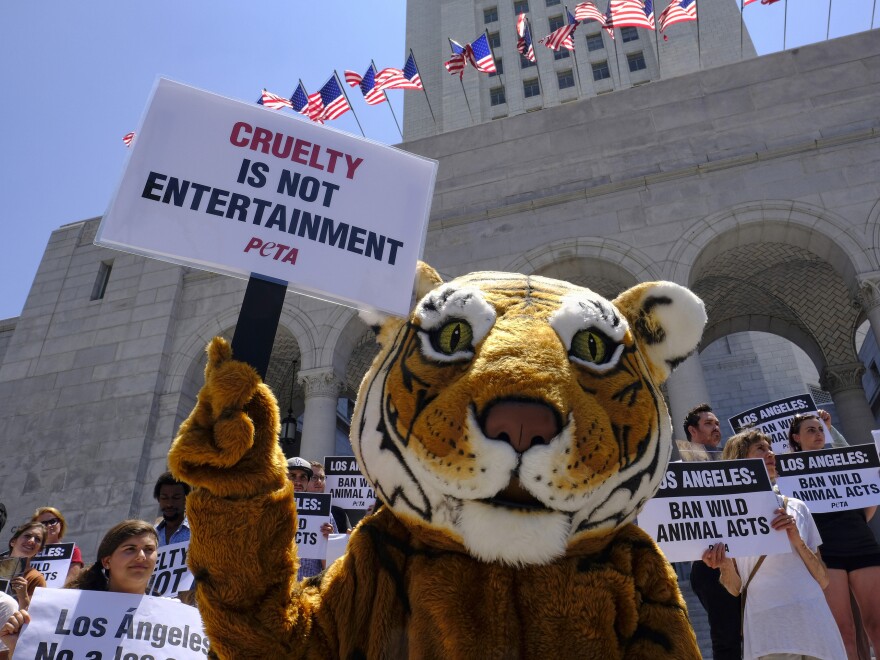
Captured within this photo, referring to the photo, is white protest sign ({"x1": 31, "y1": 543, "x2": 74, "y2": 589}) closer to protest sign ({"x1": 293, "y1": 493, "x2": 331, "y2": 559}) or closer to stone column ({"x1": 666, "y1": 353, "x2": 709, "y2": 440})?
protest sign ({"x1": 293, "y1": 493, "x2": 331, "y2": 559})

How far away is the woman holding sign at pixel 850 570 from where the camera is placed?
4047 mm

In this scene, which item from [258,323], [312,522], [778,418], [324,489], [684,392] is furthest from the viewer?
[684,392]

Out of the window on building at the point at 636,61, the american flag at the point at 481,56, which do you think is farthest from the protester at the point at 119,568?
the window on building at the point at 636,61

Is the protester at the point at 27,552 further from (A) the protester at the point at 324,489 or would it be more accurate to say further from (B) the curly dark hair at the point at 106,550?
(A) the protester at the point at 324,489

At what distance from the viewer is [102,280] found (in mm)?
14672

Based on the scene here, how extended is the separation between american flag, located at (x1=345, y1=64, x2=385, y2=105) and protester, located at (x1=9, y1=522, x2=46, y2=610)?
41.5ft

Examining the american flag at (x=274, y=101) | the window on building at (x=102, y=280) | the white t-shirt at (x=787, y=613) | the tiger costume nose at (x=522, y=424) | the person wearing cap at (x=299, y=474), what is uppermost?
the american flag at (x=274, y=101)

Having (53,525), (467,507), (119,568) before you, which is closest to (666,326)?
(467,507)

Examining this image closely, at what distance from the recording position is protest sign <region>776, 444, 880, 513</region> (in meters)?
4.55

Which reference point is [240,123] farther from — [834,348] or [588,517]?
[834,348]

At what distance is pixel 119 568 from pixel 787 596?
3.47m

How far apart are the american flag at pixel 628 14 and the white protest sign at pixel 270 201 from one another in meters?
12.6

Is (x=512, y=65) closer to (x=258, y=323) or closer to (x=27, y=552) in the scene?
(x=27, y=552)

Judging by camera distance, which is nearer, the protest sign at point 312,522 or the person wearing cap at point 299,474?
the protest sign at point 312,522
